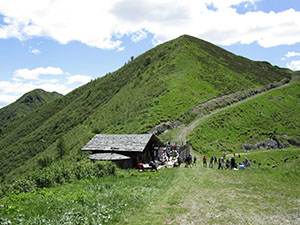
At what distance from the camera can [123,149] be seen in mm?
31875

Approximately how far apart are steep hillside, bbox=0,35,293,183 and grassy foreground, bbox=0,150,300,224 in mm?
39628

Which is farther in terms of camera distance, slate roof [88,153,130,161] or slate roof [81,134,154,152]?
slate roof [81,134,154,152]

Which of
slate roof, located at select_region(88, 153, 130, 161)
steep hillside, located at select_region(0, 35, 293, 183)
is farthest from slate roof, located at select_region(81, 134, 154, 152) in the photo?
steep hillside, located at select_region(0, 35, 293, 183)

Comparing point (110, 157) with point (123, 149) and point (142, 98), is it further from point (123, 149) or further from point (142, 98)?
point (142, 98)

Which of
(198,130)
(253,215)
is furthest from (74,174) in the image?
(198,130)

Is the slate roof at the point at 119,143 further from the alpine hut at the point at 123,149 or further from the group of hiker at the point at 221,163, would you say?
the group of hiker at the point at 221,163

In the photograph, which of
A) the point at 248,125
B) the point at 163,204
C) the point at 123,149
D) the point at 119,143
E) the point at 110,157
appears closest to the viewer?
the point at 163,204

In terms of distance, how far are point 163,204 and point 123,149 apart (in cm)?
1979

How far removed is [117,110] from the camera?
268ft

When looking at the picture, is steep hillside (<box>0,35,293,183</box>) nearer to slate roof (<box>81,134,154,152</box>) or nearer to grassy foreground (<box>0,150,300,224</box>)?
slate roof (<box>81,134,154,152</box>)

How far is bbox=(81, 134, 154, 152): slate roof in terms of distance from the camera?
32.0 metres

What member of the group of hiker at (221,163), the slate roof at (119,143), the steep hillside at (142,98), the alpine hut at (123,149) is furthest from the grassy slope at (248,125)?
the slate roof at (119,143)

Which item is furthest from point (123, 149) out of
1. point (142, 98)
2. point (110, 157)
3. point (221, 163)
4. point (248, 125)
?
point (142, 98)

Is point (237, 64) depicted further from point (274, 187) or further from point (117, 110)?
point (274, 187)
